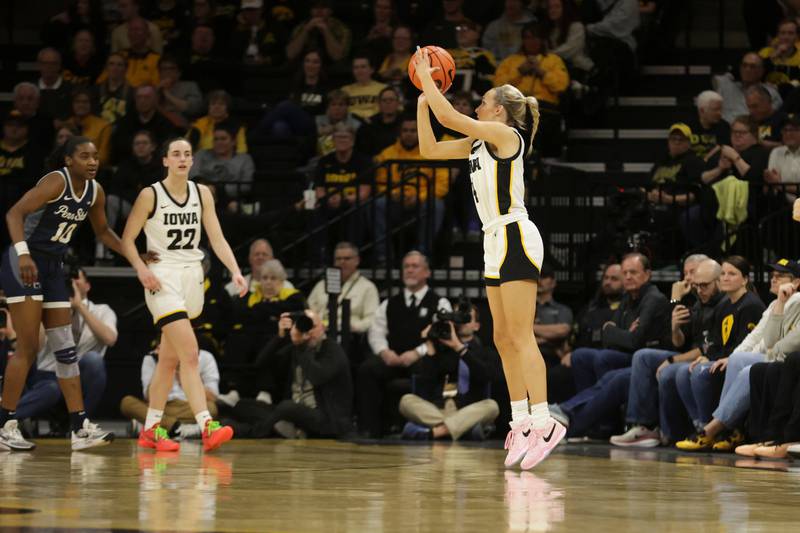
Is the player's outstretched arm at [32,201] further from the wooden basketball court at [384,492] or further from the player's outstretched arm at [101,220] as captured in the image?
the wooden basketball court at [384,492]

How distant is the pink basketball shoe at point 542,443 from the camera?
297 inches

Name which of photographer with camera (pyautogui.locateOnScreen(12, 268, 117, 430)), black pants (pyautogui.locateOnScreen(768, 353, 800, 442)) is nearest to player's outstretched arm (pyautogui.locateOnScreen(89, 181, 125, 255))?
photographer with camera (pyautogui.locateOnScreen(12, 268, 117, 430))

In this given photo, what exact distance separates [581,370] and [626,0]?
18.0 ft

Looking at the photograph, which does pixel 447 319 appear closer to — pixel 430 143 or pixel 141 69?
pixel 430 143

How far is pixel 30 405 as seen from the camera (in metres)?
10.5

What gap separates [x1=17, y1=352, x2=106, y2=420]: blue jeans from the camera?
1052 centimetres

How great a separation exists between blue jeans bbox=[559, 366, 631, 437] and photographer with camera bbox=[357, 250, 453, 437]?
1.25 m

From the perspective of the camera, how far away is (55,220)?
8836 mm

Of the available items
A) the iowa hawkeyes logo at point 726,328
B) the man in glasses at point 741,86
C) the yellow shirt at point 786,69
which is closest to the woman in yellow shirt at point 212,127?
the man in glasses at point 741,86

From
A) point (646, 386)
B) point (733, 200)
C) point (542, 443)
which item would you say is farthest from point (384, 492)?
point (733, 200)

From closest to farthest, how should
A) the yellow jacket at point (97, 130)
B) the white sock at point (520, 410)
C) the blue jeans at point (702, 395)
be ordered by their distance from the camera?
the white sock at point (520, 410) < the blue jeans at point (702, 395) < the yellow jacket at point (97, 130)

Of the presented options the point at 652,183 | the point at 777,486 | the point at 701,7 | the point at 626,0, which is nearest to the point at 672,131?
the point at 652,183

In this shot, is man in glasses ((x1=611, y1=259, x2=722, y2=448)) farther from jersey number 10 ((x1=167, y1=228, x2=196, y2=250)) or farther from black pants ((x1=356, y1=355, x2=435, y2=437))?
jersey number 10 ((x1=167, y1=228, x2=196, y2=250))

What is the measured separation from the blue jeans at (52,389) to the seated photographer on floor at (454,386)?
7.70ft
